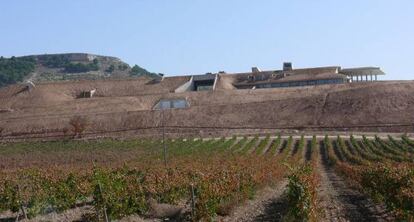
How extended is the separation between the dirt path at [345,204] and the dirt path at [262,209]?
56.3 inches

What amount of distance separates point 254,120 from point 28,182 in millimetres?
53948

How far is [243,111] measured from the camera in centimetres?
7912

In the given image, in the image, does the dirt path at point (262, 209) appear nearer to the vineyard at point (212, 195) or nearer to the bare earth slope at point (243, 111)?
the vineyard at point (212, 195)

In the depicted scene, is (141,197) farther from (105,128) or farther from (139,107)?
(139,107)

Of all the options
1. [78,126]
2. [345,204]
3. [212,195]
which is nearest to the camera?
[212,195]

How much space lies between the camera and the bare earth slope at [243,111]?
71062 mm

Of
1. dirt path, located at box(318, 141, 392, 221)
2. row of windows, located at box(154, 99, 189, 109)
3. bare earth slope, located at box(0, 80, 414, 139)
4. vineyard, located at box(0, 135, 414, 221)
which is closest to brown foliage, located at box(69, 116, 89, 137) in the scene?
bare earth slope, located at box(0, 80, 414, 139)

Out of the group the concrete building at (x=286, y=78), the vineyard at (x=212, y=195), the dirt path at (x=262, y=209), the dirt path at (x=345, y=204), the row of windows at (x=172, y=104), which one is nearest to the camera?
the vineyard at (x=212, y=195)

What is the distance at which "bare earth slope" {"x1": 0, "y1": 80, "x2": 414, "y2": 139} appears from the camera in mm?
71062

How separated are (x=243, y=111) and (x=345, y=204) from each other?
57.3 meters

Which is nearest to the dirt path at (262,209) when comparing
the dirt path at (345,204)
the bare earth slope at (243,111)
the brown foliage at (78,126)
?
the dirt path at (345,204)

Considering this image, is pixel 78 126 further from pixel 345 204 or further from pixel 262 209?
pixel 345 204

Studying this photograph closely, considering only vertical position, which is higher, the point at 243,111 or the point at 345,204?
the point at 243,111

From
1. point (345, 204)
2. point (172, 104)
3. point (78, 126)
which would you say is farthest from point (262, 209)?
point (172, 104)
